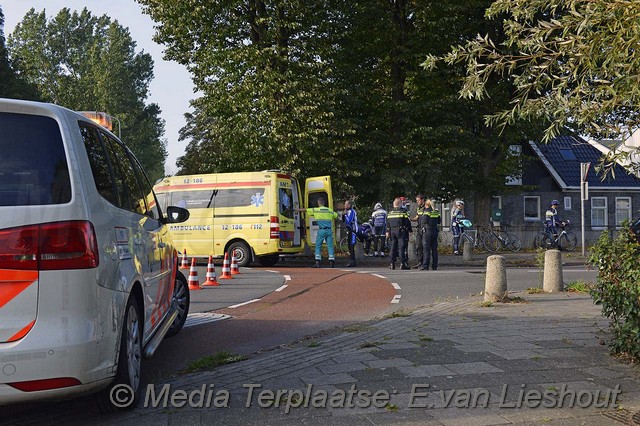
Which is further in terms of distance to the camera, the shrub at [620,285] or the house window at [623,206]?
the house window at [623,206]

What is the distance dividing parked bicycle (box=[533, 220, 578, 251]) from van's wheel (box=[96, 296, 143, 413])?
25094mm

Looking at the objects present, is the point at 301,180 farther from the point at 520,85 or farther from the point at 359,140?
the point at 520,85

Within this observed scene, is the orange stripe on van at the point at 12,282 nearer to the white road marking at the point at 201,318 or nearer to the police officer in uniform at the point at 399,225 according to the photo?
the white road marking at the point at 201,318

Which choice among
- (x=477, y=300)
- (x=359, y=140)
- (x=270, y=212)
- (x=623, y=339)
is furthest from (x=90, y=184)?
(x=359, y=140)

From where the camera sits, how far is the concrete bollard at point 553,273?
11836 mm

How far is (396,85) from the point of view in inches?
1006

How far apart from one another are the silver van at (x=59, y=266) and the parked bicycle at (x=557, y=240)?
25.5 metres

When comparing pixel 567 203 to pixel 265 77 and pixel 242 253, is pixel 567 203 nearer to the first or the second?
pixel 265 77

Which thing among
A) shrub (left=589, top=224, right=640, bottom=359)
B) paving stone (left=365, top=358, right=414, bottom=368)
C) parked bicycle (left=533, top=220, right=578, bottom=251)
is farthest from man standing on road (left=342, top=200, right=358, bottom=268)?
paving stone (left=365, top=358, right=414, bottom=368)

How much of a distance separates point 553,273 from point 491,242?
48.0ft

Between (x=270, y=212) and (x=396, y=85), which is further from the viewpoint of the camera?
(x=396, y=85)

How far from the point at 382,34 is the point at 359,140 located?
427 cm

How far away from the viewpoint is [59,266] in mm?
3752

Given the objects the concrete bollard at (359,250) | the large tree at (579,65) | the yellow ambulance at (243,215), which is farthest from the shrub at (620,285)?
the concrete bollard at (359,250)
